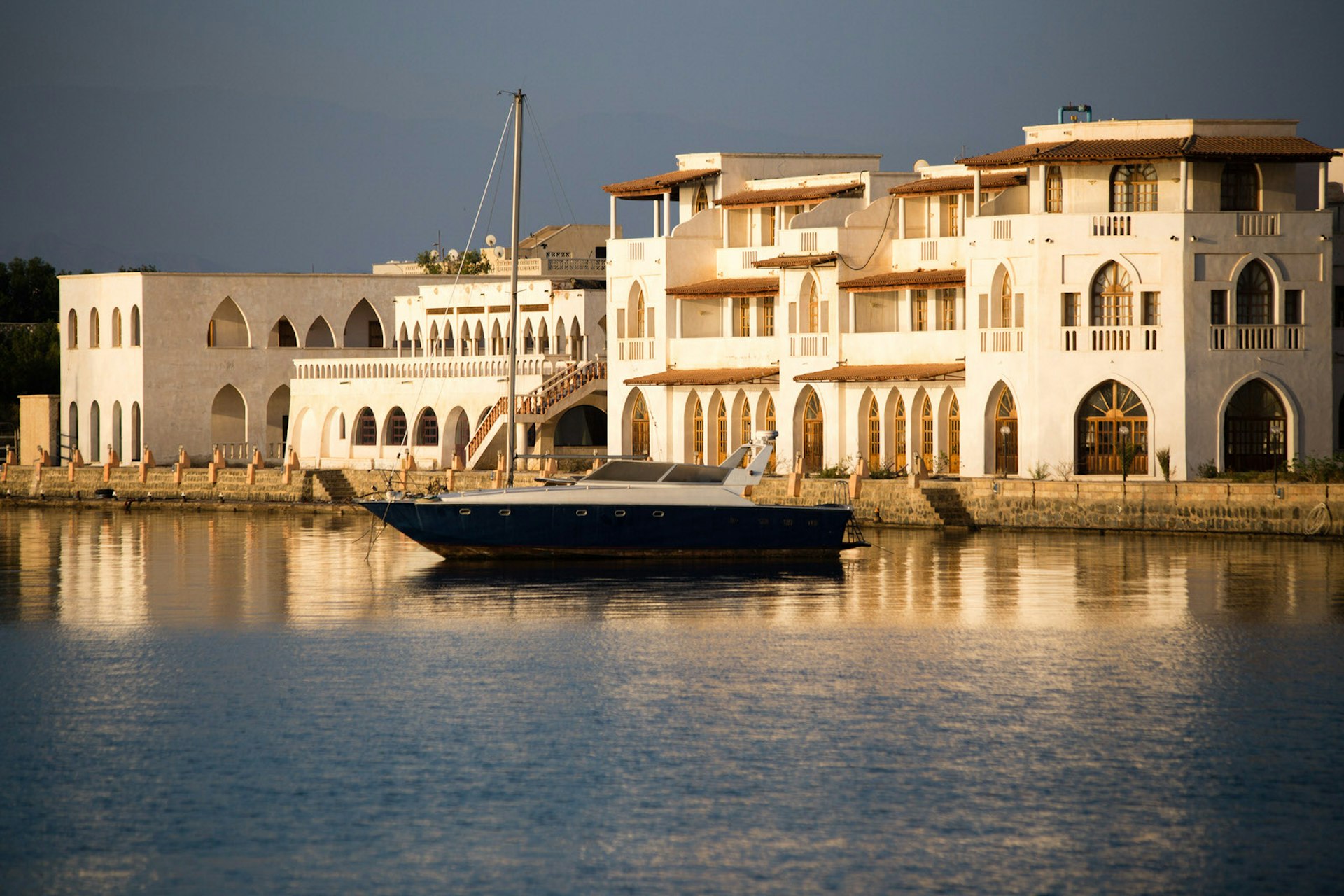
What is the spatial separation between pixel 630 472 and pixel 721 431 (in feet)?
70.3

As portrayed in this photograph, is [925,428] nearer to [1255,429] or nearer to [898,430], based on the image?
[898,430]

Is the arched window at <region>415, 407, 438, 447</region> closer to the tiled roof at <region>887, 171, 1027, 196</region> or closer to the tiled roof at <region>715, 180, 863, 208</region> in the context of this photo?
the tiled roof at <region>715, 180, 863, 208</region>

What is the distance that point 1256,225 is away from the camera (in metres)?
50.1

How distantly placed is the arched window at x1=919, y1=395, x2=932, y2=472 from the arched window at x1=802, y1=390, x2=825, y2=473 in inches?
144

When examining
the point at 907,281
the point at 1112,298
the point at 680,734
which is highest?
the point at 907,281

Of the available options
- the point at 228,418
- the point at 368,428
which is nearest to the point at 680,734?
the point at 368,428

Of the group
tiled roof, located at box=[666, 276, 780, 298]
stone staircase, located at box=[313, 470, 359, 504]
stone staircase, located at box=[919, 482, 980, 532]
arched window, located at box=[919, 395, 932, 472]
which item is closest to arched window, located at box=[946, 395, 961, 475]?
arched window, located at box=[919, 395, 932, 472]

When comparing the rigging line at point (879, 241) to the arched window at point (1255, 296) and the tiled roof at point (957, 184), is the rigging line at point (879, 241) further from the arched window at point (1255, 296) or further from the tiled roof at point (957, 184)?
the arched window at point (1255, 296)

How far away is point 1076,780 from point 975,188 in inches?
1410

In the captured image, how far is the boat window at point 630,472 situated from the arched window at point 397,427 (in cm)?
3146

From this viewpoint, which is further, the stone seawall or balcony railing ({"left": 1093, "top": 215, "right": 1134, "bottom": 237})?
balcony railing ({"left": 1093, "top": 215, "right": 1134, "bottom": 237})

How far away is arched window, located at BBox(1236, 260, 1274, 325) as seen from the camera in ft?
165

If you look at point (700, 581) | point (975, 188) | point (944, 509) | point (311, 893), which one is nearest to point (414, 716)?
point (311, 893)

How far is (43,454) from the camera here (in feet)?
242
